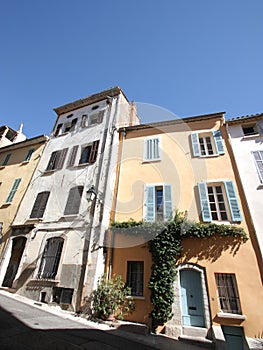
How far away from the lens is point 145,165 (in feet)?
33.4

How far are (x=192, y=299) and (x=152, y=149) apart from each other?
728 centimetres

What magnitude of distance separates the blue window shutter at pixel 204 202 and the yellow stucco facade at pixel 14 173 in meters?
10.6

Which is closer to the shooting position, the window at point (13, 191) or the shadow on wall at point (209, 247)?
the shadow on wall at point (209, 247)

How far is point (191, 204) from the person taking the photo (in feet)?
26.9

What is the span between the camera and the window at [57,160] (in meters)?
12.0

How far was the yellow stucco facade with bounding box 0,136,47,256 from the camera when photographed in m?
11.5

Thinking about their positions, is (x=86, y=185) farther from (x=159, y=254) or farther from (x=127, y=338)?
(x=127, y=338)

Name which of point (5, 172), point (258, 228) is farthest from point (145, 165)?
point (5, 172)

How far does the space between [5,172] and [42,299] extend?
10.4 meters

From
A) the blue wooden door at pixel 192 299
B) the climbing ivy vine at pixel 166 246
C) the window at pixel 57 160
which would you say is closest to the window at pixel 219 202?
the climbing ivy vine at pixel 166 246

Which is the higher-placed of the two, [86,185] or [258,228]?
[86,185]

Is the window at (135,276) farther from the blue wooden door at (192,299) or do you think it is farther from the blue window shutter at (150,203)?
the blue window shutter at (150,203)

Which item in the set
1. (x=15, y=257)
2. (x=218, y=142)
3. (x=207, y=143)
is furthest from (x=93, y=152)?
(x=15, y=257)

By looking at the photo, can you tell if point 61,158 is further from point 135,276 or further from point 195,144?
point 135,276
